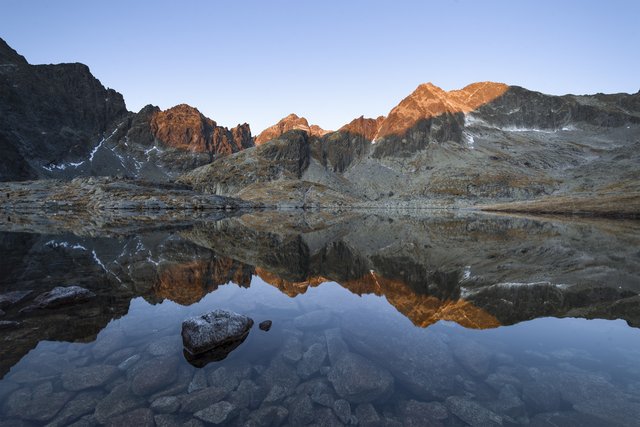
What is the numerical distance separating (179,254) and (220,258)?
17.3 feet

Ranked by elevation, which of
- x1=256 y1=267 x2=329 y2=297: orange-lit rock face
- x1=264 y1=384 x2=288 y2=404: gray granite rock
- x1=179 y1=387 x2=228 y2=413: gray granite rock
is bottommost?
x1=256 y1=267 x2=329 y2=297: orange-lit rock face

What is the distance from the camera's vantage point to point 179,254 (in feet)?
125

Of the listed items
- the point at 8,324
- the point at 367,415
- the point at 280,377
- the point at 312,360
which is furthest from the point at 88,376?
the point at 367,415

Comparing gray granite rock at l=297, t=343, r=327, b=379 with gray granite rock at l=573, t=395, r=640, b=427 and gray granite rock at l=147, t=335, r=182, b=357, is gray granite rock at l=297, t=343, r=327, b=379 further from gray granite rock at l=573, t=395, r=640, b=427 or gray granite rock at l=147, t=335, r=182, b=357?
gray granite rock at l=573, t=395, r=640, b=427

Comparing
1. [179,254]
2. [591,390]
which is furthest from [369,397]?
[179,254]

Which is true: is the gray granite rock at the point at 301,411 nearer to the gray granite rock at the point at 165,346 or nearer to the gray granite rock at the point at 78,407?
the gray granite rock at the point at 78,407

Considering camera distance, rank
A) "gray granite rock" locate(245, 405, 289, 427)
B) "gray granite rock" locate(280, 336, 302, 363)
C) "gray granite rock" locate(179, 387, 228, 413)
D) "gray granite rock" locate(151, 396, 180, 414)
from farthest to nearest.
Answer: "gray granite rock" locate(280, 336, 302, 363) → "gray granite rock" locate(179, 387, 228, 413) → "gray granite rock" locate(151, 396, 180, 414) → "gray granite rock" locate(245, 405, 289, 427)

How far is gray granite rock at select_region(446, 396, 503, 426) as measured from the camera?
10.2m

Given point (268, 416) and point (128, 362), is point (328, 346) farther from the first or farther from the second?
point (128, 362)

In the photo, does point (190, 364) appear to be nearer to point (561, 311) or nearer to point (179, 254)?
point (561, 311)

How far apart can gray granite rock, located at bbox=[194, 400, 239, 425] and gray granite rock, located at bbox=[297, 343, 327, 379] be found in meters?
3.09

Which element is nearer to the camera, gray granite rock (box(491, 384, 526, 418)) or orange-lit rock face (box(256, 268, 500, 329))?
gray granite rock (box(491, 384, 526, 418))

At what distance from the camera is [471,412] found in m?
10.7

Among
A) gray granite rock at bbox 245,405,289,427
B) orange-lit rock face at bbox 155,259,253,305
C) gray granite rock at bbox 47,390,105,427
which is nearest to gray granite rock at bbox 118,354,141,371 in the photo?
gray granite rock at bbox 47,390,105,427
